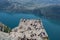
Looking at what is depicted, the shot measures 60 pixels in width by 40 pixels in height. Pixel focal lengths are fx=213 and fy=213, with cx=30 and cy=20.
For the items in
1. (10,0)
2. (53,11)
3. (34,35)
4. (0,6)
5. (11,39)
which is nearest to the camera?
(11,39)

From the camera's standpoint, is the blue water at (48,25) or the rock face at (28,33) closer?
the rock face at (28,33)

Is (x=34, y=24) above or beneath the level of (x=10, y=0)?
beneath

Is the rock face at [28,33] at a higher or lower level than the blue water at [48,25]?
higher

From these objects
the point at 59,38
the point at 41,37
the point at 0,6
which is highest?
the point at 0,6

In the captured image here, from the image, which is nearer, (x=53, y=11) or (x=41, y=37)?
(x=41, y=37)

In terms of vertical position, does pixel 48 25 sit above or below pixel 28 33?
below

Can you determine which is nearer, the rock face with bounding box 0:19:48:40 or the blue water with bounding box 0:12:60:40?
the rock face with bounding box 0:19:48:40

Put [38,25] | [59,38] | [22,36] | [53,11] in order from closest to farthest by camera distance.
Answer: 1. [22,36]
2. [38,25]
3. [59,38]
4. [53,11]

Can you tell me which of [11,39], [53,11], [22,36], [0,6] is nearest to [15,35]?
[22,36]

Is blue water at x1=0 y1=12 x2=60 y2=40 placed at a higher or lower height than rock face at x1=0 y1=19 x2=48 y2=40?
lower

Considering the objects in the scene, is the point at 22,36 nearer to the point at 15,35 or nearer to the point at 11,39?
the point at 15,35

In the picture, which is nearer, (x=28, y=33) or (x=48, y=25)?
(x=28, y=33)
